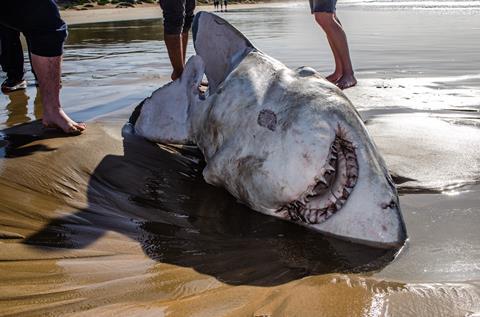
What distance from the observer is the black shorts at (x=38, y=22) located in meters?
3.19

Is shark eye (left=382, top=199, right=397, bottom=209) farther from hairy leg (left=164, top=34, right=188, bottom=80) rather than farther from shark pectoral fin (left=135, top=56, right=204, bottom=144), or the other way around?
hairy leg (left=164, top=34, right=188, bottom=80)

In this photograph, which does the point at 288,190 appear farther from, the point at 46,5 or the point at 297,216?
the point at 46,5

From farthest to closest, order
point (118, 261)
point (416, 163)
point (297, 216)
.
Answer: point (416, 163), point (297, 216), point (118, 261)

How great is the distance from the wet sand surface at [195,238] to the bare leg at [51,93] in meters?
0.12

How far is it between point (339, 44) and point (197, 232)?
3922 mm

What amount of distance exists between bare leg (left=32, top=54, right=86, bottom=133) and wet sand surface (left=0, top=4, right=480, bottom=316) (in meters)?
0.12

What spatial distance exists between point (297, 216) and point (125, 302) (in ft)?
3.02

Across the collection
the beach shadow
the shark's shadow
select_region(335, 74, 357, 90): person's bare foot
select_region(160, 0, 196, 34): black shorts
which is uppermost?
select_region(160, 0, 196, 34): black shorts

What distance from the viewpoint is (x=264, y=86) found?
2582 mm

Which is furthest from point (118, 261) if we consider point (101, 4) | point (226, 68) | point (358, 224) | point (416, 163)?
point (101, 4)

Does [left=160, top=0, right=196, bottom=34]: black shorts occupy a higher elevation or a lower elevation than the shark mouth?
higher

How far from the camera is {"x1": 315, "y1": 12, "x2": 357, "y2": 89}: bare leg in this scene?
17.8ft

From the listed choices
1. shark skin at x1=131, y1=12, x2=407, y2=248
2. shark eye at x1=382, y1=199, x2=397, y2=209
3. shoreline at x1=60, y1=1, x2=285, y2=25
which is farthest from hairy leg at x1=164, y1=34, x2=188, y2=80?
shoreline at x1=60, y1=1, x2=285, y2=25

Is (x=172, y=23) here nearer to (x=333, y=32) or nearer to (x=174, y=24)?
(x=174, y=24)
